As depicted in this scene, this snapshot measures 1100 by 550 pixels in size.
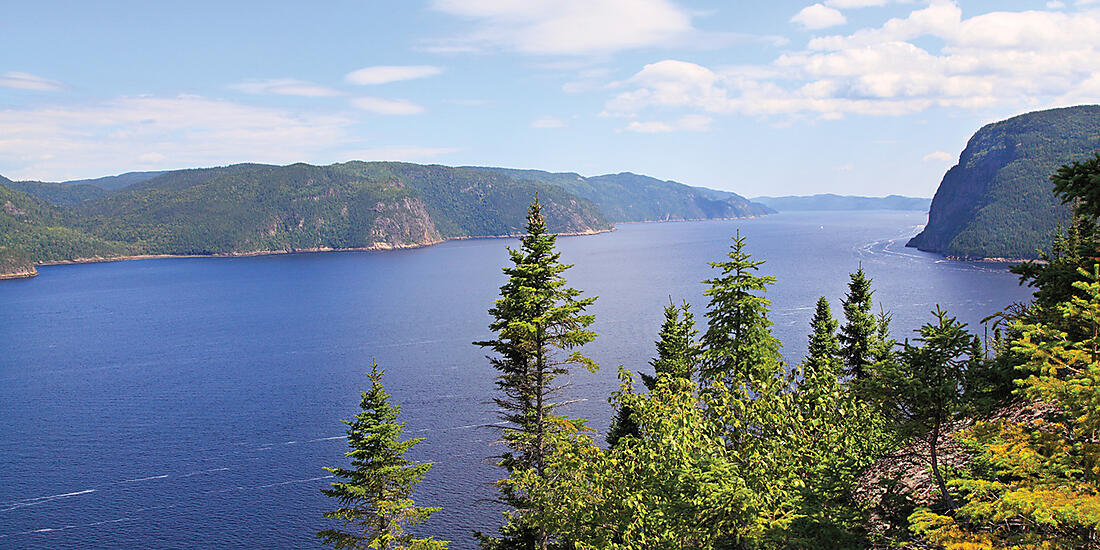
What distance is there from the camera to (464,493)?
65125 millimetres

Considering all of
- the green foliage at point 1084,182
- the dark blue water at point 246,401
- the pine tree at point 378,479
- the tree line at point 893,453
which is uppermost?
the green foliage at point 1084,182

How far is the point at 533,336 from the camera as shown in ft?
92.7

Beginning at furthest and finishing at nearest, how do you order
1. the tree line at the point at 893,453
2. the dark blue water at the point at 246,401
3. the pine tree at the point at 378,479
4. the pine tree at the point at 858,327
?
the dark blue water at the point at 246,401, the pine tree at the point at 858,327, the pine tree at the point at 378,479, the tree line at the point at 893,453

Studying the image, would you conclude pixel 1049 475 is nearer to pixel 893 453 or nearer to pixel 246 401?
pixel 893 453

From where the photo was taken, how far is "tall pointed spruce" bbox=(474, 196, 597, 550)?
27344 mm

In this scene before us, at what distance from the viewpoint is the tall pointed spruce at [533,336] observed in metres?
27.3

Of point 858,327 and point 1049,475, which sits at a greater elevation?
point 1049,475

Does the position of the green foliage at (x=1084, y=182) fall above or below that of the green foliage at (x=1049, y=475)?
above

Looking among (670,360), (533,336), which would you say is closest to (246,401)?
(670,360)

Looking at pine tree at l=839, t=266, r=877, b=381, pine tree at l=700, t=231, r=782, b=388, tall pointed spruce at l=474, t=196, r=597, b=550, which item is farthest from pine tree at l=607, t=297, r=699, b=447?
pine tree at l=839, t=266, r=877, b=381

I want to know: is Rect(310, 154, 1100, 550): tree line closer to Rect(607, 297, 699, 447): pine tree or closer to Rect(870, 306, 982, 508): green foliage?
Rect(870, 306, 982, 508): green foliage

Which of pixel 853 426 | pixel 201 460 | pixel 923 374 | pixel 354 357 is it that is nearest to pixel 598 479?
pixel 853 426

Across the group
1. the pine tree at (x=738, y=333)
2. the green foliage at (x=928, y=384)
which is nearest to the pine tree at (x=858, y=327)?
the pine tree at (x=738, y=333)

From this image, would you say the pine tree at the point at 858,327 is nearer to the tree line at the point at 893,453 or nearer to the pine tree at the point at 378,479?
the tree line at the point at 893,453
